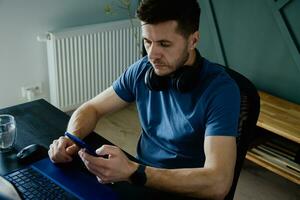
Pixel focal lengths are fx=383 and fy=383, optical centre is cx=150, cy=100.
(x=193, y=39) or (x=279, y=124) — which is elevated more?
(x=193, y=39)

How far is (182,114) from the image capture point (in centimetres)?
131

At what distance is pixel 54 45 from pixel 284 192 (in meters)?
1.80

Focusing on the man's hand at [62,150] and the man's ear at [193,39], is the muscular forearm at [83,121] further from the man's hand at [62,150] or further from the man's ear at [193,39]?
the man's ear at [193,39]

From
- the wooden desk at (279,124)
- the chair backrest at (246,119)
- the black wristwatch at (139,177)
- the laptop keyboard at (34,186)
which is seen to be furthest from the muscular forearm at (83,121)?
the wooden desk at (279,124)

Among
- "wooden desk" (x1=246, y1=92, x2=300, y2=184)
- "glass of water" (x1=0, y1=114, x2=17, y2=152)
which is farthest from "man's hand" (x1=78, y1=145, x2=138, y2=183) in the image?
"wooden desk" (x1=246, y1=92, x2=300, y2=184)

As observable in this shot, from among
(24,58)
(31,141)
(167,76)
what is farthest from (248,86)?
(24,58)

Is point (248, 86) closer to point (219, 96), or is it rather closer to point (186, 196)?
point (219, 96)

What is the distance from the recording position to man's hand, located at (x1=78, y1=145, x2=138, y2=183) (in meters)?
1.04

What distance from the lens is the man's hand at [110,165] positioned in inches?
40.8

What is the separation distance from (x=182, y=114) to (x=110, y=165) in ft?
1.23

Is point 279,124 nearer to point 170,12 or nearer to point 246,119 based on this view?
point 246,119

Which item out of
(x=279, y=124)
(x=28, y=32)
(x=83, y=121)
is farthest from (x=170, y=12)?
(x=28, y=32)

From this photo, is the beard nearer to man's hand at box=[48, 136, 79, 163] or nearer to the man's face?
the man's face

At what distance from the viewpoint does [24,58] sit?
2.72m
